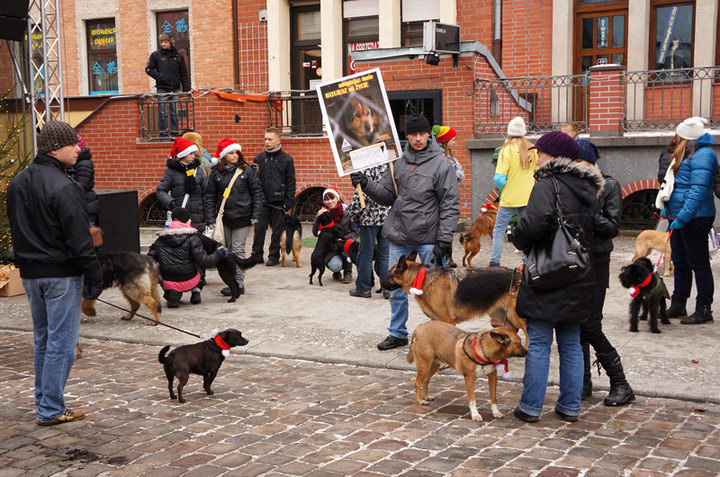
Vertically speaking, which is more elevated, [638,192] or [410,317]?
[638,192]

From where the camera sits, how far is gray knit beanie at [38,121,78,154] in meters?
5.54

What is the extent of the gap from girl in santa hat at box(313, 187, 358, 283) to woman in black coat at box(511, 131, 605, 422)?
5577 millimetres

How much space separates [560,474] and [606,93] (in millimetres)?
10907

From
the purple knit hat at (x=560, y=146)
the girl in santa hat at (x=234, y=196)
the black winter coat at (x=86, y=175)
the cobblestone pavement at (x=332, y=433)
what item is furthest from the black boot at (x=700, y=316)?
the black winter coat at (x=86, y=175)

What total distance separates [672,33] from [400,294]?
11289mm

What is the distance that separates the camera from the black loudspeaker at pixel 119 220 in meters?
11.1

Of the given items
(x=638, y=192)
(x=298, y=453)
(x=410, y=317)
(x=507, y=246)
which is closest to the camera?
(x=298, y=453)

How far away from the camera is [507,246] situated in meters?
13.7

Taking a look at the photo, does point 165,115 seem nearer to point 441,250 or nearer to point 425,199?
point 425,199

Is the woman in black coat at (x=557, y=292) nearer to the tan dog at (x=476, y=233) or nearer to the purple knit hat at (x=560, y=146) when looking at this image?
the purple knit hat at (x=560, y=146)

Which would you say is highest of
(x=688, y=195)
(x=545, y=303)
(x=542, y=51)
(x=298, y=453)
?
(x=542, y=51)

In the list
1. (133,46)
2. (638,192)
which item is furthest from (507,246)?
(133,46)

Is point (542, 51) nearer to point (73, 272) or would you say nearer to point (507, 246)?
point (507, 246)

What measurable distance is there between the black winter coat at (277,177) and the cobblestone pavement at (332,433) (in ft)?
18.5
